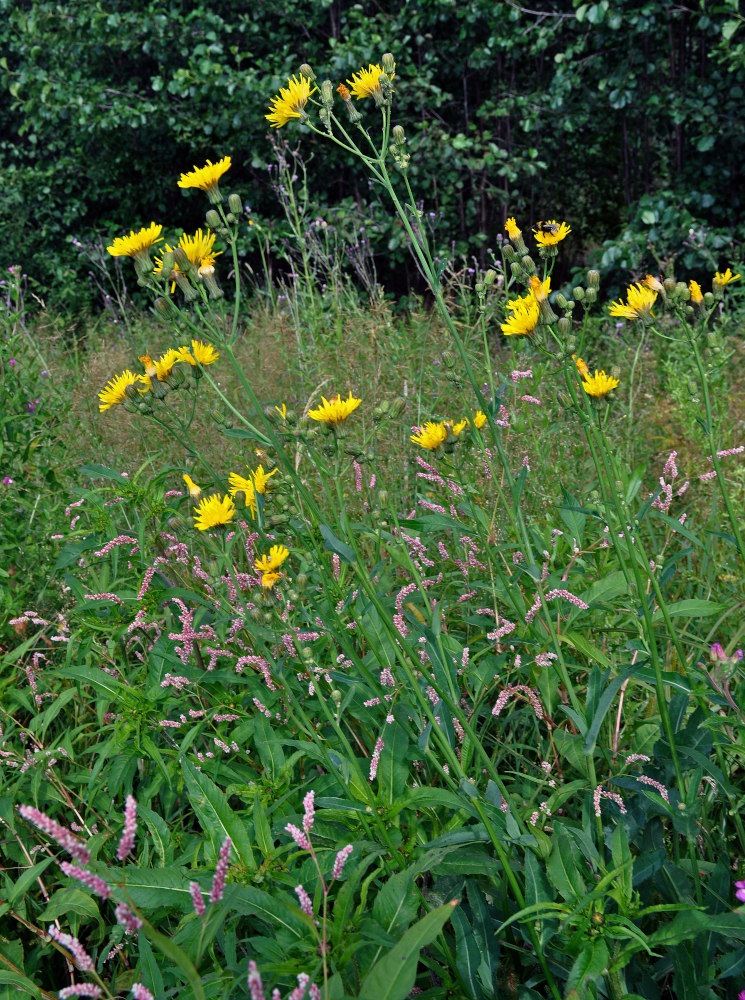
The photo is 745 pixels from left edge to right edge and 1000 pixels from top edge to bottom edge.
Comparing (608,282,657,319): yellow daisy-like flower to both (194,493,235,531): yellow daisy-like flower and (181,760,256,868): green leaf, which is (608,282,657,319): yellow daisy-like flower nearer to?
(194,493,235,531): yellow daisy-like flower

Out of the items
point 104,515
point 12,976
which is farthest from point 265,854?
point 104,515

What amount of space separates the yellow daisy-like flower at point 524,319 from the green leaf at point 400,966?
1.00 m

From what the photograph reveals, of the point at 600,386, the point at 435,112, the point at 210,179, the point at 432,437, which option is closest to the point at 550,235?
the point at 600,386

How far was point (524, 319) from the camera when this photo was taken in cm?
145

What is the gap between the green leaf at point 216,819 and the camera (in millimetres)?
1256

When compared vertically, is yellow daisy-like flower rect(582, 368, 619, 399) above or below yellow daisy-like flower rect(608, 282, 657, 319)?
below

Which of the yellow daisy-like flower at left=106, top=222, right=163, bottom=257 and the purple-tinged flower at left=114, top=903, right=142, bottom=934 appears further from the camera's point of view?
the yellow daisy-like flower at left=106, top=222, right=163, bottom=257

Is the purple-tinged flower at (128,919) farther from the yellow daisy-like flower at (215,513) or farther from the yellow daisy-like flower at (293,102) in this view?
the yellow daisy-like flower at (293,102)

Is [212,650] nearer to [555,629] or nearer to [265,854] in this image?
[265,854]

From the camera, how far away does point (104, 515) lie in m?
1.89

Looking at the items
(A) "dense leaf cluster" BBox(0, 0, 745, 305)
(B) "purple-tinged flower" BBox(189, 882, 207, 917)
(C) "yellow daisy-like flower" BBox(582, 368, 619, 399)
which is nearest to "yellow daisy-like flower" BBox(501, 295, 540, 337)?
(C) "yellow daisy-like flower" BBox(582, 368, 619, 399)

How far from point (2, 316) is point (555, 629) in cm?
261

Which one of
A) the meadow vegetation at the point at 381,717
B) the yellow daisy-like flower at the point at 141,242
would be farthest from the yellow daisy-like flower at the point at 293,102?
the yellow daisy-like flower at the point at 141,242

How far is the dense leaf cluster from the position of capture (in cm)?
598
